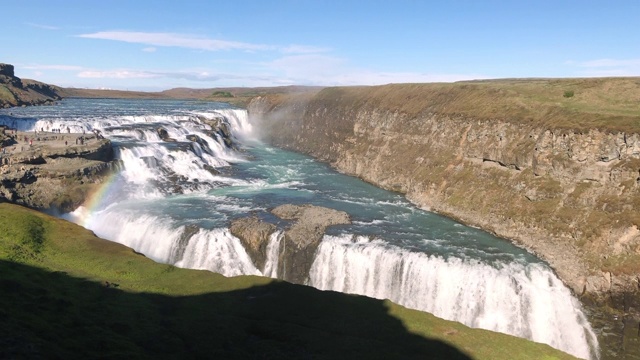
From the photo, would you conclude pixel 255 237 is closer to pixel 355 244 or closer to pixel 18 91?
pixel 355 244

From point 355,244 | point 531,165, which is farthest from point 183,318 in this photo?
point 531,165

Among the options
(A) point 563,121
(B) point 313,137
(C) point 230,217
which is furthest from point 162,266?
(B) point 313,137

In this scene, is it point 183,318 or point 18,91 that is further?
point 18,91

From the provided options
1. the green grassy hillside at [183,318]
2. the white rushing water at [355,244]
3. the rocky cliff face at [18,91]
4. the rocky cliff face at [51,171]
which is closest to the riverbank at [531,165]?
the white rushing water at [355,244]

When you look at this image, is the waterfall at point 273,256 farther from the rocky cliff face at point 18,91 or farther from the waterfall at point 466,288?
the rocky cliff face at point 18,91

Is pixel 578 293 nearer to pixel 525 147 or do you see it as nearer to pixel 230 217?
pixel 525 147

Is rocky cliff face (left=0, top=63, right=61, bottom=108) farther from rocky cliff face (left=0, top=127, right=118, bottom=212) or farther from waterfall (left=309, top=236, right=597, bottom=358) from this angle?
waterfall (left=309, top=236, right=597, bottom=358)

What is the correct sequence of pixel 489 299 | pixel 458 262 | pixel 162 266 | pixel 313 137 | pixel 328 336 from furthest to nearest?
1. pixel 313 137
2. pixel 458 262
3. pixel 489 299
4. pixel 162 266
5. pixel 328 336
